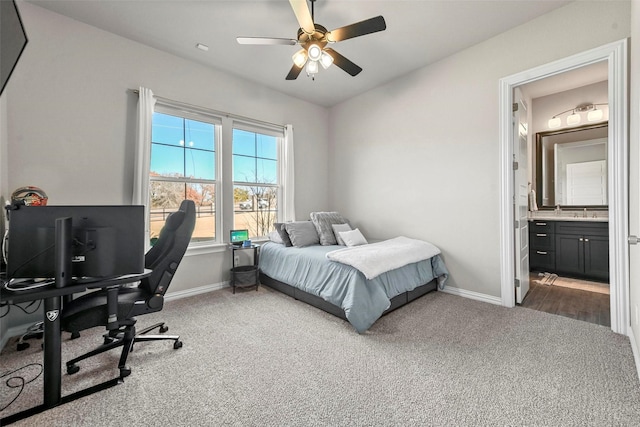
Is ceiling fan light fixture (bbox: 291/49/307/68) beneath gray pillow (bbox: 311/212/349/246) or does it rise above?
above

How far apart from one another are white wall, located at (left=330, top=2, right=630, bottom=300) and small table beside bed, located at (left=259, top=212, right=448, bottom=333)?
1.25 feet

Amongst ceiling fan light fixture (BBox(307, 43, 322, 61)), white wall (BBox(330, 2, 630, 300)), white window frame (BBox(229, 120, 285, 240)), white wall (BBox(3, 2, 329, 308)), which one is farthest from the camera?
white window frame (BBox(229, 120, 285, 240))

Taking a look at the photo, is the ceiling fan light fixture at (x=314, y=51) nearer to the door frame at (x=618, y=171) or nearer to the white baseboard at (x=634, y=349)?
the door frame at (x=618, y=171)

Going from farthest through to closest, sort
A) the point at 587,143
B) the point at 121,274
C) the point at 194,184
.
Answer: the point at 587,143 → the point at 194,184 → the point at 121,274

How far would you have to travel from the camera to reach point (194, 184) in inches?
138

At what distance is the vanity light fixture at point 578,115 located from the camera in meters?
3.86

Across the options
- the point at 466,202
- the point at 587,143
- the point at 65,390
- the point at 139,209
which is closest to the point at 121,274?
the point at 139,209

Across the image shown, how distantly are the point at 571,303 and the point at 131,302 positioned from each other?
13.8 feet

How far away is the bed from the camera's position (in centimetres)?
239

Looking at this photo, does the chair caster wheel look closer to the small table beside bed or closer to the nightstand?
the small table beside bed

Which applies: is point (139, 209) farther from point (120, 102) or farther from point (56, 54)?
point (56, 54)

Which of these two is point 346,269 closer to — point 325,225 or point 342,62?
point 325,225

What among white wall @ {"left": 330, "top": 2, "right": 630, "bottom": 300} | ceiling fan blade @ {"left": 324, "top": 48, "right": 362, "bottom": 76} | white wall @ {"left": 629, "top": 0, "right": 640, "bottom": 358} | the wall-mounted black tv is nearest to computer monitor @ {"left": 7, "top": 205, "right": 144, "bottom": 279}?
the wall-mounted black tv

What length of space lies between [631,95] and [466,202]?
1.51 meters
